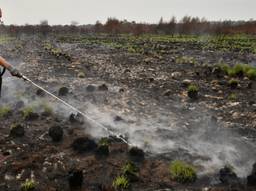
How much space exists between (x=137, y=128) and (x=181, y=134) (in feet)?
3.34

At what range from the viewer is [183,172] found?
6621mm

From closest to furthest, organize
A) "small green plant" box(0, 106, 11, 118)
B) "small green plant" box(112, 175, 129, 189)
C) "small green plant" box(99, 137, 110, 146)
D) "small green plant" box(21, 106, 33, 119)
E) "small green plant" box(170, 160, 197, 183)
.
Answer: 1. "small green plant" box(112, 175, 129, 189)
2. "small green plant" box(170, 160, 197, 183)
3. "small green plant" box(99, 137, 110, 146)
4. "small green plant" box(21, 106, 33, 119)
5. "small green plant" box(0, 106, 11, 118)

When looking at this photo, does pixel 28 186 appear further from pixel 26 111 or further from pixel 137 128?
pixel 26 111

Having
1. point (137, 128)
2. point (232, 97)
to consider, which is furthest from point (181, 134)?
point (232, 97)

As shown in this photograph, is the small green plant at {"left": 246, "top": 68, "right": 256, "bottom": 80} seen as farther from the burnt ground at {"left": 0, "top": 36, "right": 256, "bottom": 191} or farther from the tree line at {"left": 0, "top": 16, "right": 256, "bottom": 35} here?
the tree line at {"left": 0, "top": 16, "right": 256, "bottom": 35}

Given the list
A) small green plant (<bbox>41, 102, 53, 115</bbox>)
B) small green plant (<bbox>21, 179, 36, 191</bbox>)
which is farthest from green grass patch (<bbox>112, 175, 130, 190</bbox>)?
small green plant (<bbox>41, 102, 53, 115</bbox>)

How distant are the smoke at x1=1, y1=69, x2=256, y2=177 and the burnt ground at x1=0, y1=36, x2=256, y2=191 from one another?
0.02m

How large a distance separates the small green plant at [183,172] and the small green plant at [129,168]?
2.00 ft

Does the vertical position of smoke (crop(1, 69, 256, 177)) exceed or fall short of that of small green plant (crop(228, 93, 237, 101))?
it falls short

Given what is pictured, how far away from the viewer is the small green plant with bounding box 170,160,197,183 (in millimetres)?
6496

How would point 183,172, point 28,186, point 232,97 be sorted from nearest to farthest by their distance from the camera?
point 28,186 < point 183,172 < point 232,97

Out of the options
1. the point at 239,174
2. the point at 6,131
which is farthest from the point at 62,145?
the point at 239,174

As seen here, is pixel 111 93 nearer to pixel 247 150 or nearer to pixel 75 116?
pixel 75 116

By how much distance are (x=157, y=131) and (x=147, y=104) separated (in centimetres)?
255
